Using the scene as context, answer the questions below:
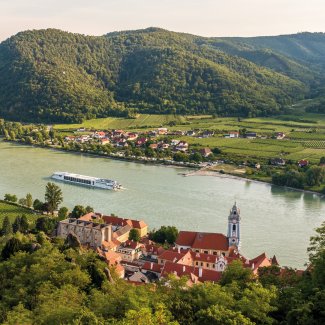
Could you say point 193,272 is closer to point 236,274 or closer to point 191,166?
point 236,274

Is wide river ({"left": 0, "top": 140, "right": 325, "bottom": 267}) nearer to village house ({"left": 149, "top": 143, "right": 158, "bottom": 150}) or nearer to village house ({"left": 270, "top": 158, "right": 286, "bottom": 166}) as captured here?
village house ({"left": 149, "top": 143, "right": 158, "bottom": 150})

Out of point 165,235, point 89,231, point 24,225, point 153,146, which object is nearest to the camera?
point 89,231

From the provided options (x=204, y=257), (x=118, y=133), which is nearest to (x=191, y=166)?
(x=118, y=133)

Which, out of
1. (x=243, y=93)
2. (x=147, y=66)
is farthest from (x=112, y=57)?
(x=243, y=93)

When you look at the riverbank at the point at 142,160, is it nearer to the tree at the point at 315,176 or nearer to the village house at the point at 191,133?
the tree at the point at 315,176

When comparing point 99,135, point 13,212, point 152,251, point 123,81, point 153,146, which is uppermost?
point 123,81

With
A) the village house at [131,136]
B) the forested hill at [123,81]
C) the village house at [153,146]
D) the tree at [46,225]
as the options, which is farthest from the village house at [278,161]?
the forested hill at [123,81]

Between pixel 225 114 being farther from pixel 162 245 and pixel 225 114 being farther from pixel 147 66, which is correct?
pixel 162 245
